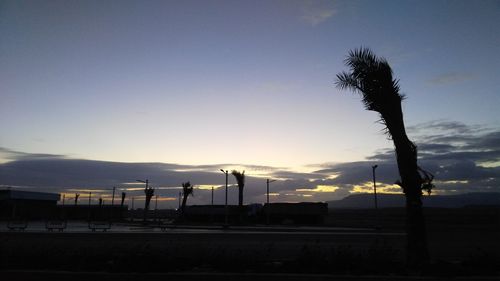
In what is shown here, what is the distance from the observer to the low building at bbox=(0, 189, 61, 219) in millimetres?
79188

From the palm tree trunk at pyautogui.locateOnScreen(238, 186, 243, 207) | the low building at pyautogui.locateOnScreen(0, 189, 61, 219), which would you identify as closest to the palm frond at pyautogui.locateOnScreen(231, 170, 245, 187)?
Answer: the palm tree trunk at pyautogui.locateOnScreen(238, 186, 243, 207)

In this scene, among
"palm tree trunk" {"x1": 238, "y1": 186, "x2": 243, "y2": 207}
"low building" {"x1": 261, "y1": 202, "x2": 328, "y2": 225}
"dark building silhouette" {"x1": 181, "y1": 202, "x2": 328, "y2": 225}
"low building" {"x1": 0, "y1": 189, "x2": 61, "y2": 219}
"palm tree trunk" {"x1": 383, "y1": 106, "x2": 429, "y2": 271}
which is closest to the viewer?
"palm tree trunk" {"x1": 383, "y1": 106, "x2": 429, "y2": 271}

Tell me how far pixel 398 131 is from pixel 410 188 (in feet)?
5.17

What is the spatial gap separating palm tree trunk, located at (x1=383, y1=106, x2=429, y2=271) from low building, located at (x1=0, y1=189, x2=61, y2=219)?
7853 centimetres

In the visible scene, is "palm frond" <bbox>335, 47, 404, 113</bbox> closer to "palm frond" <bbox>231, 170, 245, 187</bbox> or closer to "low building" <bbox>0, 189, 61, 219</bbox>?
"palm frond" <bbox>231, 170, 245, 187</bbox>

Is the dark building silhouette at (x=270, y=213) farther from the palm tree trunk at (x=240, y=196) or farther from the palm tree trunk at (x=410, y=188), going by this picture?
the palm tree trunk at (x=410, y=188)

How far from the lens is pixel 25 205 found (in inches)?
3191

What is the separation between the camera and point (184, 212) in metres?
65.4

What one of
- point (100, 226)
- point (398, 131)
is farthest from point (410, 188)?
point (100, 226)

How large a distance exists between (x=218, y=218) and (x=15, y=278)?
5662 cm

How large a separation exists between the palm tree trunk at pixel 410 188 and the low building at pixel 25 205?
7853 centimetres

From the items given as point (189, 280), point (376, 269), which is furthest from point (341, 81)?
point (189, 280)

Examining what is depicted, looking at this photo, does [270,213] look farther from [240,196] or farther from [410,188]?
[410,188]

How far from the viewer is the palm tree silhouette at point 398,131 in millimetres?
11133
